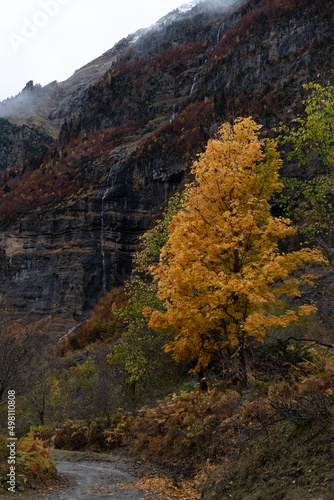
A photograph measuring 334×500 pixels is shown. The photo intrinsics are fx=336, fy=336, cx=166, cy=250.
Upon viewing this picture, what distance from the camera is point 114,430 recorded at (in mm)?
14938

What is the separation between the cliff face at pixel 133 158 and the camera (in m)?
49.7

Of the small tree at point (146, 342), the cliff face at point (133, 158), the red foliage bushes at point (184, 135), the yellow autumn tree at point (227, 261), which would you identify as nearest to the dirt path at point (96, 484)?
the yellow autumn tree at point (227, 261)

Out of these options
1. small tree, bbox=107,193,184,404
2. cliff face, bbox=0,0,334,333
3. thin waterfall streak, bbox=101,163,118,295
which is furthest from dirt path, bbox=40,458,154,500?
thin waterfall streak, bbox=101,163,118,295

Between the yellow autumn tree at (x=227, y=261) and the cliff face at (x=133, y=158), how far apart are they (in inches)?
1349

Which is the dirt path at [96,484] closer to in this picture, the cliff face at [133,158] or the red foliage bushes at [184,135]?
the cliff face at [133,158]

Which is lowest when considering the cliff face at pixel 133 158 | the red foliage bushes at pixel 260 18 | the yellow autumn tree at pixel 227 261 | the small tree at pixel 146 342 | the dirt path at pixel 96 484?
the dirt path at pixel 96 484

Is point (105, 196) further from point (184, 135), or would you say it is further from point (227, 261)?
point (227, 261)

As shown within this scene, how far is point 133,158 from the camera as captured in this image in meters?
66.6

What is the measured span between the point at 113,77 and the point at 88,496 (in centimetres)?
11552

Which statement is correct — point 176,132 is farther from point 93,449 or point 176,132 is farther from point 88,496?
point 88,496

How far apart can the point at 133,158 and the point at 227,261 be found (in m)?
61.4

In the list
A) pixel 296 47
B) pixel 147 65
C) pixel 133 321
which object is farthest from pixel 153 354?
pixel 147 65

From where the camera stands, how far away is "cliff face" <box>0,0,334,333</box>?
1956 inches

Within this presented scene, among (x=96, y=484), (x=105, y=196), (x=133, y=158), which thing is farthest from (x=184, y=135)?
(x=96, y=484)
